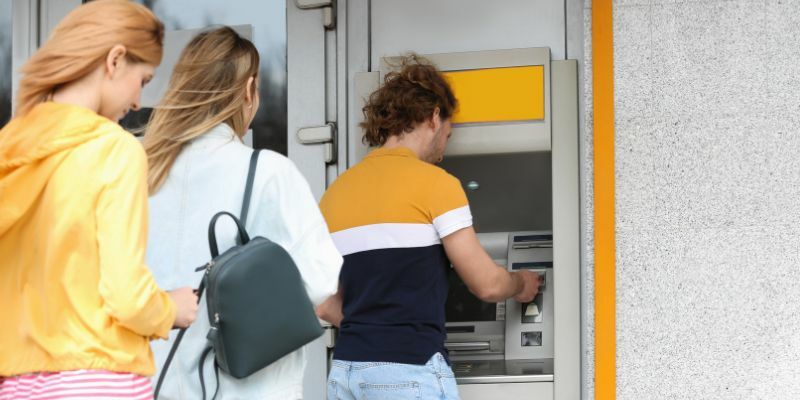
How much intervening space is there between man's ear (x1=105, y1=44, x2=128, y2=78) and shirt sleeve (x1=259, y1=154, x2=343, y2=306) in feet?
1.71

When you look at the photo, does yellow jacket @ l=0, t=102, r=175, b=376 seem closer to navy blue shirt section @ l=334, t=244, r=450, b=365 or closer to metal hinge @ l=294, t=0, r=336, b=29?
navy blue shirt section @ l=334, t=244, r=450, b=365

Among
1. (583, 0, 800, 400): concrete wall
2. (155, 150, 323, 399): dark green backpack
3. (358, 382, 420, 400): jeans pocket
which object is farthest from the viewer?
(583, 0, 800, 400): concrete wall

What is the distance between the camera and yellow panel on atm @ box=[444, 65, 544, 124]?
13.3ft

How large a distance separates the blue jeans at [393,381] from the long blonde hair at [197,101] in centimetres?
92

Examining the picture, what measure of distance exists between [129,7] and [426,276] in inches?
56.9

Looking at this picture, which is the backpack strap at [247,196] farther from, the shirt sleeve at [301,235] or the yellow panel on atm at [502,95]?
the yellow panel on atm at [502,95]

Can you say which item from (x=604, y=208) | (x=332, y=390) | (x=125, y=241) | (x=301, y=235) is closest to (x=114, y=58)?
(x=125, y=241)

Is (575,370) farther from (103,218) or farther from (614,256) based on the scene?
(103,218)

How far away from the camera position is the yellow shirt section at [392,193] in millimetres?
3479

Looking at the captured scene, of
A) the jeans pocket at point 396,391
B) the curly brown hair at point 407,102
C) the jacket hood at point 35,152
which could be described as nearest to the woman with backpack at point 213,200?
the jacket hood at point 35,152

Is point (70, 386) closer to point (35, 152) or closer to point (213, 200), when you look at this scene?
point (35, 152)

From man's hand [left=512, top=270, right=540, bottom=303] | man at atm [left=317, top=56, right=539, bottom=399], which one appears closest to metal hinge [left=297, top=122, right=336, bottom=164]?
man at atm [left=317, top=56, right=539, bottom=399]

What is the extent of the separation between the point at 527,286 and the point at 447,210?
25.1 inches

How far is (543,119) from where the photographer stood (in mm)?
4027
